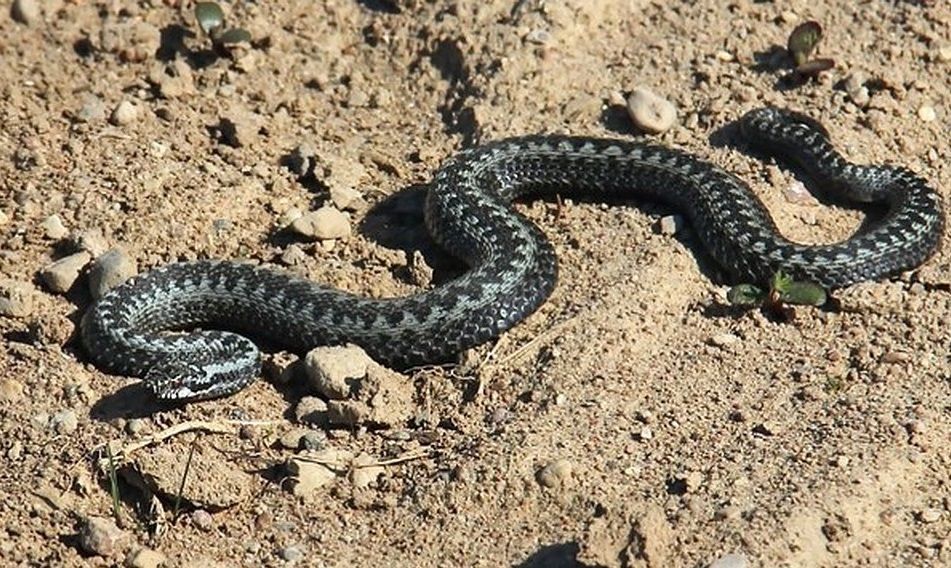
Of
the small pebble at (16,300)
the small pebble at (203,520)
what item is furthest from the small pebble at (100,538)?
the small pebble at (16,300)

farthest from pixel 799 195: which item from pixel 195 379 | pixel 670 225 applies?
pixel 195 379

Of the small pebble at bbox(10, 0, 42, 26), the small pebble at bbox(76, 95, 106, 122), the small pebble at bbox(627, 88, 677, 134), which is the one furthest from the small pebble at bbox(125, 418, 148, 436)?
the small pebble at bbox(10, 0, 42, 26)

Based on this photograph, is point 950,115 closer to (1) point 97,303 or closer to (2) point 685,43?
(2) point 685,43

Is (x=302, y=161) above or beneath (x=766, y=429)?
beneath

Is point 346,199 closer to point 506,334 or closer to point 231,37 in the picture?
point 506,334

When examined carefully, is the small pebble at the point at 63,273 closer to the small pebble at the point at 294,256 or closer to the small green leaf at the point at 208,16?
the small pebble at the point at 294,256

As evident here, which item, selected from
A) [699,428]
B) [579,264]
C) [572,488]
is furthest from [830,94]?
[572,488]

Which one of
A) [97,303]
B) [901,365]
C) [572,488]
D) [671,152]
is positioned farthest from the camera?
[671,152]
